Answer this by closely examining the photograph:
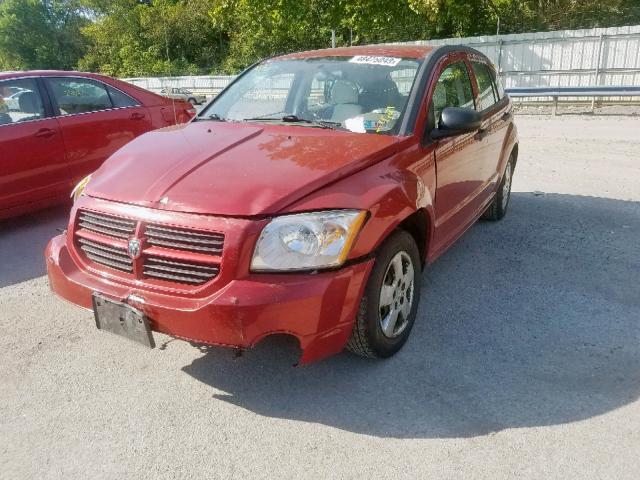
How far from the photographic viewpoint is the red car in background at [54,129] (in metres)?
5.73

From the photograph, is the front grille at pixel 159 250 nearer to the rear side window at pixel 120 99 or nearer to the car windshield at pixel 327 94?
the car windshield at pixel 327 94

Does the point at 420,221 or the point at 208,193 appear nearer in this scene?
the point at 208,193

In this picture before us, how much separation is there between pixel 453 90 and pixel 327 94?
0.98 metres

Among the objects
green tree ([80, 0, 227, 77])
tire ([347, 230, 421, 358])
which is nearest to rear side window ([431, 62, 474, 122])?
tire ([347, 230, 421, 358])

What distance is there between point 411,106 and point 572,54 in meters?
16.2

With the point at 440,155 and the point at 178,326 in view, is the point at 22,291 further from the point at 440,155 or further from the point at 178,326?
the point at 440,155

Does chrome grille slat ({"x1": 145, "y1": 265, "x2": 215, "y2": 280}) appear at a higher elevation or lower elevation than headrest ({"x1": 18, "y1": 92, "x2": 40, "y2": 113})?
lower

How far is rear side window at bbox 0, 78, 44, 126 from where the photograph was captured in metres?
5.79

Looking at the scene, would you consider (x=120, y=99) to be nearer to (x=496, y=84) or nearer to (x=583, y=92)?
(x=496, y=84)

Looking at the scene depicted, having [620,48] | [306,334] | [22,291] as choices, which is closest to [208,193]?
[306,334]

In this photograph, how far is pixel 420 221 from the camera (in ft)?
11.4

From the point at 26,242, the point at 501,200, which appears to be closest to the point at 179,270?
the point at 26,242

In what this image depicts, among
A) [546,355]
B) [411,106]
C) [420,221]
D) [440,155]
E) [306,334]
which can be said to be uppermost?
[411,106]

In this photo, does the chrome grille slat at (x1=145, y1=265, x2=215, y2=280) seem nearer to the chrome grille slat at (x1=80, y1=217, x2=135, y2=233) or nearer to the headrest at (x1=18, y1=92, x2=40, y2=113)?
the chrome grille slat at (x1=80, y1=217, x2=135, y2=233)
